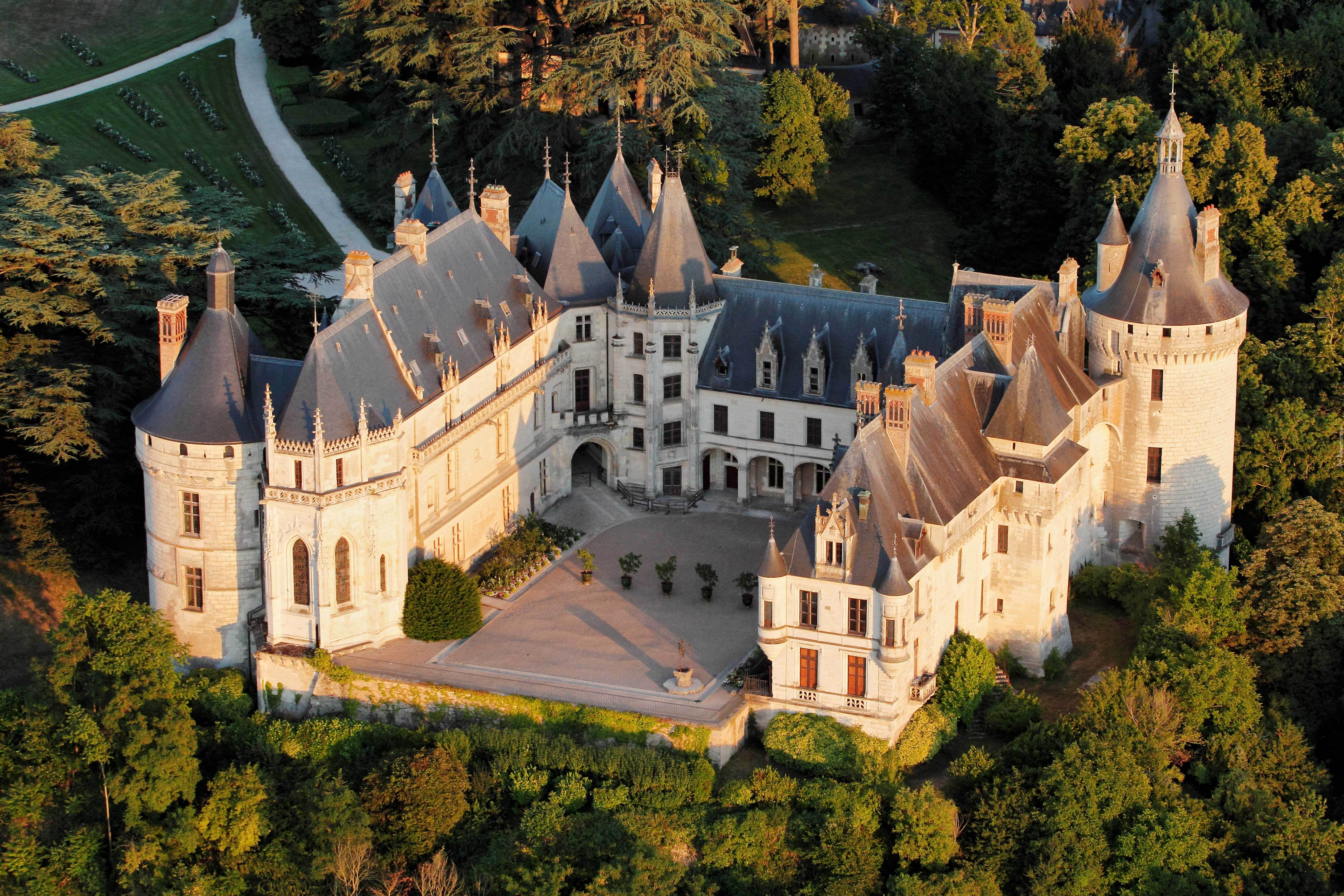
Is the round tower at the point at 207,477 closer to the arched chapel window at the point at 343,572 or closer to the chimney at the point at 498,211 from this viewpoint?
the arched chapel window at the point at 343,572

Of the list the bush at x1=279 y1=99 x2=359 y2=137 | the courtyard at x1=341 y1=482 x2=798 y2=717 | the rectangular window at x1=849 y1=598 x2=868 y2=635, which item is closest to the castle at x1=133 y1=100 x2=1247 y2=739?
the rectangular window at x1=849 y1=598 x2=868 y2=635

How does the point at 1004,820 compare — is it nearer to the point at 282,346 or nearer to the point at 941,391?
the point at 941,391

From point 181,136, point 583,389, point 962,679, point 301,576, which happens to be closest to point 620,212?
point 583,389

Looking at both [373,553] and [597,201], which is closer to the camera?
[373,553]

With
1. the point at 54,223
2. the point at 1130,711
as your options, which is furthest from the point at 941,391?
the point at 54,223

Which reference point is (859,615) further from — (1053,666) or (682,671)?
(1053,666)

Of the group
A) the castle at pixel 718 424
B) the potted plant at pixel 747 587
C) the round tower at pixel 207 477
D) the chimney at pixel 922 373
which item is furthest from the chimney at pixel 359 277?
the chimney at pixel 922 373
